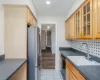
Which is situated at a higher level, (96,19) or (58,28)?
(58,28)

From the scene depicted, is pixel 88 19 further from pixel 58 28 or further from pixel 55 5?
pixel 58 28

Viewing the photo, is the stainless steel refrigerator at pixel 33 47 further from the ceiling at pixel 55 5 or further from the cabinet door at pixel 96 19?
the cabinet door at pixel 96 19

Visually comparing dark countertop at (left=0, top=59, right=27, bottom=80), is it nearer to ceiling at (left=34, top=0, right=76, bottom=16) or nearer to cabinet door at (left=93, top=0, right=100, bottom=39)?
cabinet door at (left=93, top=0, right=100, bottom=39)

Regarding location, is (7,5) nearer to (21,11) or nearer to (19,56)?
(21,11)

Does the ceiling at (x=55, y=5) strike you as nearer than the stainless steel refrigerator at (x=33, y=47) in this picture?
No

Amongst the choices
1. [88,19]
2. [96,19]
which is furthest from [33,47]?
[96,19]

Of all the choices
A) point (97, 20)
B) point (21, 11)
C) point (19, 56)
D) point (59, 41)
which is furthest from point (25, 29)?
point (59, 41)

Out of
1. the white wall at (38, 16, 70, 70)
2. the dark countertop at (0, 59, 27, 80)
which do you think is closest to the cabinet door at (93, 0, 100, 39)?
the dark countertop at (0, 59, 27, 80)

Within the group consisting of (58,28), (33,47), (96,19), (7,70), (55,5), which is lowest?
(7,70)

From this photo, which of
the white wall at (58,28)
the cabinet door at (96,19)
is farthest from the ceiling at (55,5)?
the cabinet door at (96,19)

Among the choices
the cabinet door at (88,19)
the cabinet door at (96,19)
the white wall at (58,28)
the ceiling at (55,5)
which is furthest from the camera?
the white wall at (58,28)

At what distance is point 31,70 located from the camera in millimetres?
3035

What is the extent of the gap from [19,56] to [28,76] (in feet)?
1.87

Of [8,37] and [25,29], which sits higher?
[25,29]
